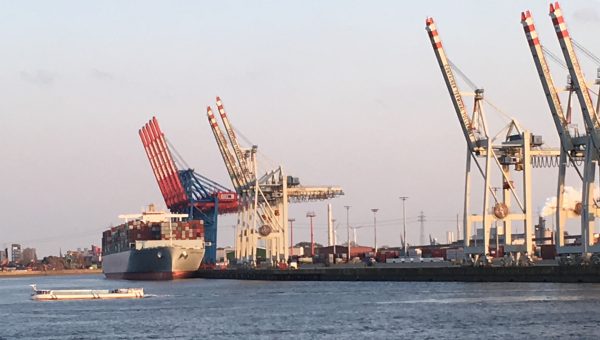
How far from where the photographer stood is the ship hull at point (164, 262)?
529 feet

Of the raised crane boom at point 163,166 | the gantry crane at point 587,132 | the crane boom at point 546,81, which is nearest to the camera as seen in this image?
the gantry crane at point 587,132

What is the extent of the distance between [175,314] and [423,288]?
29.0m

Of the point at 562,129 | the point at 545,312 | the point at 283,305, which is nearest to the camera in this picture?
the point at 545,312

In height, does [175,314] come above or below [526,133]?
below

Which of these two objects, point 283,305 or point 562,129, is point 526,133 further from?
point 283,305

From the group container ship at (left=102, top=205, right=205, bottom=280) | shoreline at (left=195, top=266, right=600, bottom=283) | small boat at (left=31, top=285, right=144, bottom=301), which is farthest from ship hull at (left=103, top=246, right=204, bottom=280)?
small boat at (left=31, top=285, right=144, bottom=301)

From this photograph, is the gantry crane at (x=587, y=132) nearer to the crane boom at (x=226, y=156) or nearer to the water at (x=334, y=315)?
the water at (x=334, y=315)

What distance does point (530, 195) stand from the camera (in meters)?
103

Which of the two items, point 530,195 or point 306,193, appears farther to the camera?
point 306,193

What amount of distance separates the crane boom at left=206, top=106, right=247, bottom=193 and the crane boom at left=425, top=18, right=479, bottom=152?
49.3 metres

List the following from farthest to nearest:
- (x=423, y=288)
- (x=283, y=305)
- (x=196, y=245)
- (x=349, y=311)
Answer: (x=196, y=245) → (x=423, y=288) → (x=283, y=305) → (x=349, y=311)

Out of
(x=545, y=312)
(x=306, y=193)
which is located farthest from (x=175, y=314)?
(x=306, y=193)

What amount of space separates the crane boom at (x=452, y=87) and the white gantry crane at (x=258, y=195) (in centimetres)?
4070

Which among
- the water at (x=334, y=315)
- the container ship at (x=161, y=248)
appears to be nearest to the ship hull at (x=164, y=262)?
the container ship at (x=161, y=248)
